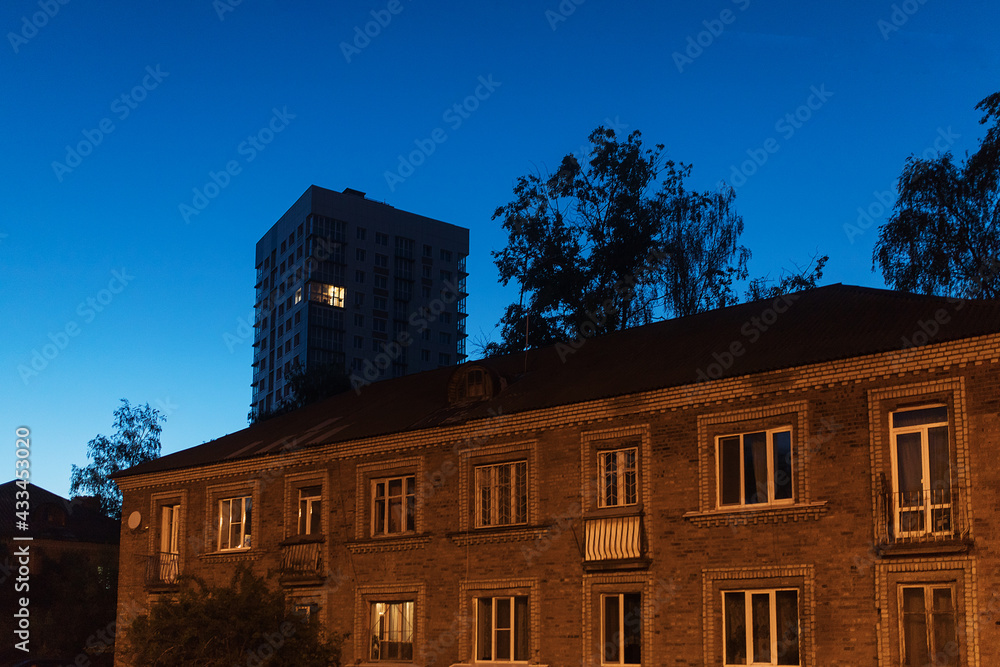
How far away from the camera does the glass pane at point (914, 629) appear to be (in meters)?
18.0

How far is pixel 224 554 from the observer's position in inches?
1221

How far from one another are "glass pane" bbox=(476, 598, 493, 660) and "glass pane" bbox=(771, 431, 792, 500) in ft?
25.0

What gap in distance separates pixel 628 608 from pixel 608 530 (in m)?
1.62

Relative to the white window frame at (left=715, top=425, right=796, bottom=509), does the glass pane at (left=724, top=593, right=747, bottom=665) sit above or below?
below

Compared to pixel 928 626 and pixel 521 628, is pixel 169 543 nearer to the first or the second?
pixel 521 628

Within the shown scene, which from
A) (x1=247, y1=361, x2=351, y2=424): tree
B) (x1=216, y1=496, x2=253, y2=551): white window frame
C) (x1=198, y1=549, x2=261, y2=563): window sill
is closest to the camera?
(x1=198, y1=549, x2=261, y2=563): window sill

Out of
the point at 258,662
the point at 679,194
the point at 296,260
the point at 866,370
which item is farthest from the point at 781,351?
the point at 296,260

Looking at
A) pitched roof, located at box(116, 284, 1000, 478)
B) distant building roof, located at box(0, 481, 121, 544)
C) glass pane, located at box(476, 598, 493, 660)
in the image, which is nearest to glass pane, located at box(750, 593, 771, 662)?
pitched roof, located at box(116, 284, 1000, 478)

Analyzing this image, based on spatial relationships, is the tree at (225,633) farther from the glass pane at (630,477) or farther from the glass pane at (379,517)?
the glass pane at (630,477)

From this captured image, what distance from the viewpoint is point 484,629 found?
24.8 m

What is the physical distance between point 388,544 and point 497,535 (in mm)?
3546

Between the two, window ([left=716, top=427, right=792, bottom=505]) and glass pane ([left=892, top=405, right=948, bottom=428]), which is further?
window ([left=716, top=427, right=792, bottom=505])

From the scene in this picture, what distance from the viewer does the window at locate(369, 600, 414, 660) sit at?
26.3 meters

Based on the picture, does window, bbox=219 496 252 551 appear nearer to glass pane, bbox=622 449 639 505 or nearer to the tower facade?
glass pane, bbox=622 449 639 505
